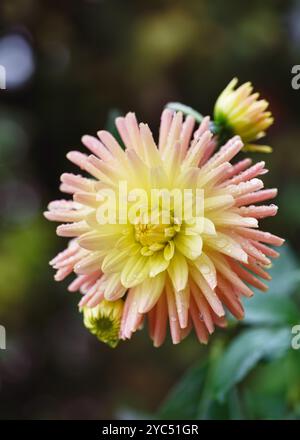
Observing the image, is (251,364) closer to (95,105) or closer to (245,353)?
(245,353)

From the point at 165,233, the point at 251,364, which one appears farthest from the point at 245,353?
the point at 165,233

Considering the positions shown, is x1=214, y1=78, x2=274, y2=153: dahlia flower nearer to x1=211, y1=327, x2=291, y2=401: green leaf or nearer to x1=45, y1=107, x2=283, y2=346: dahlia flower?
x1=45, y1=107, x2=283, y2=346: dahlia flower

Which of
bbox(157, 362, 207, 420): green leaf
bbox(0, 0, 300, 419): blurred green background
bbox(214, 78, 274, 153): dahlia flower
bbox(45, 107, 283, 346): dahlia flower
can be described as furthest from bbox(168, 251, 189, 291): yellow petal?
bbox(0, 0, 300, 419): blurred green background

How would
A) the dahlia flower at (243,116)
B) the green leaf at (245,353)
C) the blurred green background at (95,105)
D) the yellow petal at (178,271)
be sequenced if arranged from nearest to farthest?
the yellow petal at (178,271) < the dahlia flower at (243,116) < the green leaf at (245,353) < the blurred green background at (95,105)

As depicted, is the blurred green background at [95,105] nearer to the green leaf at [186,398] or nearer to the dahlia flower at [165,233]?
the green leaf at [186,398]

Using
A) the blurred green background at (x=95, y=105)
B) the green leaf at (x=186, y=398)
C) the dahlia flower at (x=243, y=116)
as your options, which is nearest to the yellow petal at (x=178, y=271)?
the dahlia flower at (x=243, y=116)
